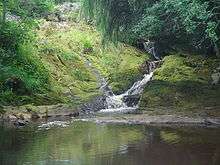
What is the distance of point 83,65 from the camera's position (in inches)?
1405

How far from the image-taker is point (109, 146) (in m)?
17.4

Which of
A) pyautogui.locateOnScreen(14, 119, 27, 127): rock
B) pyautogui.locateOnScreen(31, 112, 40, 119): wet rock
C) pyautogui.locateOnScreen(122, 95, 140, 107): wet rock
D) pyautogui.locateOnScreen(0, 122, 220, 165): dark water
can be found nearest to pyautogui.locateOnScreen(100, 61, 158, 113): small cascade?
pyautogui.locateOnScreen(122, 95, 140, 107): wet rock

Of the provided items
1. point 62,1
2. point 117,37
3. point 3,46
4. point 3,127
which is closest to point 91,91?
point 117,37

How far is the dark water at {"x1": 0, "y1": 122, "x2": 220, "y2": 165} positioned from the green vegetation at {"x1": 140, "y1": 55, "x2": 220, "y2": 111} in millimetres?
4667

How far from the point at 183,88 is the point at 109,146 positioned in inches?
405

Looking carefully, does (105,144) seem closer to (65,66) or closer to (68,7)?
(65,66)

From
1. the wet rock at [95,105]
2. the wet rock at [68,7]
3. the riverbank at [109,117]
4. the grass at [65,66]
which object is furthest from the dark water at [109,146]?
the wet rock at [68,7]

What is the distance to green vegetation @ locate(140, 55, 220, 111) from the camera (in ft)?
84.3

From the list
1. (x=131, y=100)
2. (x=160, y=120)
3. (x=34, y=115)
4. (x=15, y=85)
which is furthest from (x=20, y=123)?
(x=131, y=100)

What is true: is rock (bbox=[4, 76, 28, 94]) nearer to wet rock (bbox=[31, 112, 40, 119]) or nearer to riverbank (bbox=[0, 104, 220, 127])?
riverbank (bbox=[0, 104, 220, 127])

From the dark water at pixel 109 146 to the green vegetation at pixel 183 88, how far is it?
4667 millimetres

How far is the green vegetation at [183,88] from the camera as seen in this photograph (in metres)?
25.7

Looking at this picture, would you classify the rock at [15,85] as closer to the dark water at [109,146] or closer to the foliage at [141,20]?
the foliage at [141,20]

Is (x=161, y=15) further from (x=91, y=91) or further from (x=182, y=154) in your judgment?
(x=182, y=154)
